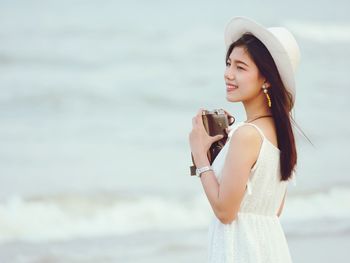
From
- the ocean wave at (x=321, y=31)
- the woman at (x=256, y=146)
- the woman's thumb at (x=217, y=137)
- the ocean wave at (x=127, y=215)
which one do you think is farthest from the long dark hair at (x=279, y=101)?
the ocean wave at (x=321, y=31)

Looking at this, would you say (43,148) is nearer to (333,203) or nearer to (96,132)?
(96,132)

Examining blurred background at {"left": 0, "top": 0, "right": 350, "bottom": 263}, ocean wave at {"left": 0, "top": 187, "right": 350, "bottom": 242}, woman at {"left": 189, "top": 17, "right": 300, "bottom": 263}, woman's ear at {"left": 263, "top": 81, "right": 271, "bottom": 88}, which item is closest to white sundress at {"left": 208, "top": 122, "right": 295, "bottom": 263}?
woman at {"left": 189, "top": 17, "right": 300, "bottom": 263}

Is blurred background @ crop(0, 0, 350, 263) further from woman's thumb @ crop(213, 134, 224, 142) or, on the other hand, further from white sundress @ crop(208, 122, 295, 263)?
woman's thumb @ crop(213, 134, 224, 142)

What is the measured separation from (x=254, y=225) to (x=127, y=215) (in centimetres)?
390

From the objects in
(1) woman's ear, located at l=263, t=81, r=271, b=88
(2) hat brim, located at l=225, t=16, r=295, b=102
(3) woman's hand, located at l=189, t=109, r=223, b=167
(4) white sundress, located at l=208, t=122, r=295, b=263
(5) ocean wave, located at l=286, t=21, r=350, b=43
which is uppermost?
(5) ocean wave, located at l=286, t=21, r=350, b=43

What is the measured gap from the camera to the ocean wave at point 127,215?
5.61m

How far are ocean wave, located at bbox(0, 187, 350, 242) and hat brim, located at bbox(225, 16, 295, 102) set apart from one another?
3.23 m

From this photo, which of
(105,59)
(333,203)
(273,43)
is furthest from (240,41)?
(105,59)

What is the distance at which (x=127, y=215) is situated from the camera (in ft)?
20.0

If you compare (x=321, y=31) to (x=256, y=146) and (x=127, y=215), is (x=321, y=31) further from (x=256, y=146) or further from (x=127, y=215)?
(x=256, y=146)

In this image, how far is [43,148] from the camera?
717cm

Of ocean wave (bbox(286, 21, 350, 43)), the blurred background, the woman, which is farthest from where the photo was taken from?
ocean wave (bbox(286, 21, 350, 43))

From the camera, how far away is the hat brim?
7.19 feet

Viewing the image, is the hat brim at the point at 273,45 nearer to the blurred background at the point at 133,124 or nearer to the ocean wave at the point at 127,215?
the blurred background at the point at 133,124
